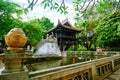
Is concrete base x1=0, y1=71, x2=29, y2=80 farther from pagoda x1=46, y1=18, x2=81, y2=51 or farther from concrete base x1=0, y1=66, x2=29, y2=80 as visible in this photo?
pagoda x1=46, y1=18, x2=81, y2=51

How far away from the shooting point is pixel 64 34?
34844mm

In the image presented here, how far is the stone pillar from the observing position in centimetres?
201

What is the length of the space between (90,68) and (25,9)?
3.03m

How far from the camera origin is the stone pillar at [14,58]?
2.01 metres

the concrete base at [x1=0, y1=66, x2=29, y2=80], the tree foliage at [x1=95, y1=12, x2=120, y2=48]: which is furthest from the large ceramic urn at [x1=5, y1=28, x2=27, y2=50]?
the tree foliage at [x1=95, y1=12, x2=120, y2=48]

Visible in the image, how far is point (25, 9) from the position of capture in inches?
87.4

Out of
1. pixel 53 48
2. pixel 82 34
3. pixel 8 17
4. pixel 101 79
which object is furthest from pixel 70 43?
pixel 101 79

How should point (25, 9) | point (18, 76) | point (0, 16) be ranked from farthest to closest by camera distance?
point (0, 16) → point (25, 9) → point (18, 76)

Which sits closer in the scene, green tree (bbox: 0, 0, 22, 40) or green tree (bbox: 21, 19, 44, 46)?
green tree (bbox: 0, 0, 22, 40)

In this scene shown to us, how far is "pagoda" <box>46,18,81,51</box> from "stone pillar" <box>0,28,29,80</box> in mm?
31136

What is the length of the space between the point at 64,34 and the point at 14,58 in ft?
108

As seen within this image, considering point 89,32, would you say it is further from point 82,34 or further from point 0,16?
point 0,16

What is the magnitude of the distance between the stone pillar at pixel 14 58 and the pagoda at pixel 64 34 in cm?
3114

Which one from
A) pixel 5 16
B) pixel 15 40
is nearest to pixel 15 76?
pixel 15 40
